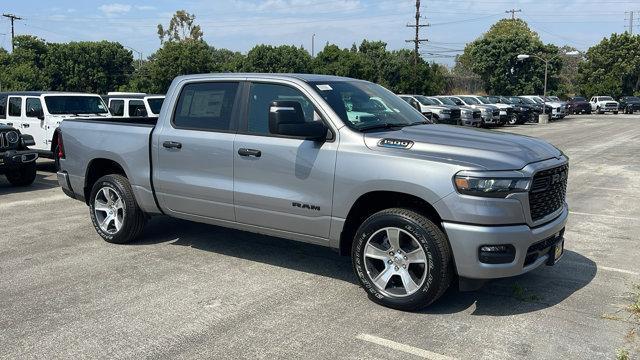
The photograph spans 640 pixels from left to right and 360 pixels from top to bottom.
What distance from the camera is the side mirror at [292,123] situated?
4836 mm

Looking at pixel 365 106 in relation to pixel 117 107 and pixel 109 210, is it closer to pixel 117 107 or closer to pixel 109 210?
pixel 109 210

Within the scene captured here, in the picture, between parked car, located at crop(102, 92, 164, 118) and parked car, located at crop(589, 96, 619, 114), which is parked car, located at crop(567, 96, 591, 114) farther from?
parked car, located at crop(102, 92, 164, 118)

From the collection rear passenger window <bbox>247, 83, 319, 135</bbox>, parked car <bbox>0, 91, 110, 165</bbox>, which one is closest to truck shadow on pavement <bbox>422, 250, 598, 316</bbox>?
rear passenger window <bbox>247, 83, 319, 135</bbox>

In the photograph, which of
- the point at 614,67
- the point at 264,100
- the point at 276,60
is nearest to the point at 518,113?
the point at 276,60

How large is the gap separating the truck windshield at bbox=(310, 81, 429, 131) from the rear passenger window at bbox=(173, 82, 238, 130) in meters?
0.91

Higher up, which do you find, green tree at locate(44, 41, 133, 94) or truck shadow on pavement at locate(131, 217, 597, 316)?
green tree at locate(44, 41, 133, 94)

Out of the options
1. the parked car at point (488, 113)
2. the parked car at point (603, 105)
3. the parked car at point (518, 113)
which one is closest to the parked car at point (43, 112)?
the parked car at point (488, 113)

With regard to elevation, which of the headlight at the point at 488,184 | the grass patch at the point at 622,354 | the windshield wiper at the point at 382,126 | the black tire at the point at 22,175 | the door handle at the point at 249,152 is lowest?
the grass patch at the point at 622,354

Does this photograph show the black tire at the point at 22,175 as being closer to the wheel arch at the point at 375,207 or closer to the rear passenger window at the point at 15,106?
the rear passenger window at the point at 15,106

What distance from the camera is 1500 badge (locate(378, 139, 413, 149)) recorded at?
4.65 meters

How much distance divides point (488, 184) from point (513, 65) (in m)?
61.8

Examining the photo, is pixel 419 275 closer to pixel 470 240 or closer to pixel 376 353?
pixel 470 240

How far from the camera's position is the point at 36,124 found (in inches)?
514

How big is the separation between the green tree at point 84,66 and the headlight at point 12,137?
140ft
